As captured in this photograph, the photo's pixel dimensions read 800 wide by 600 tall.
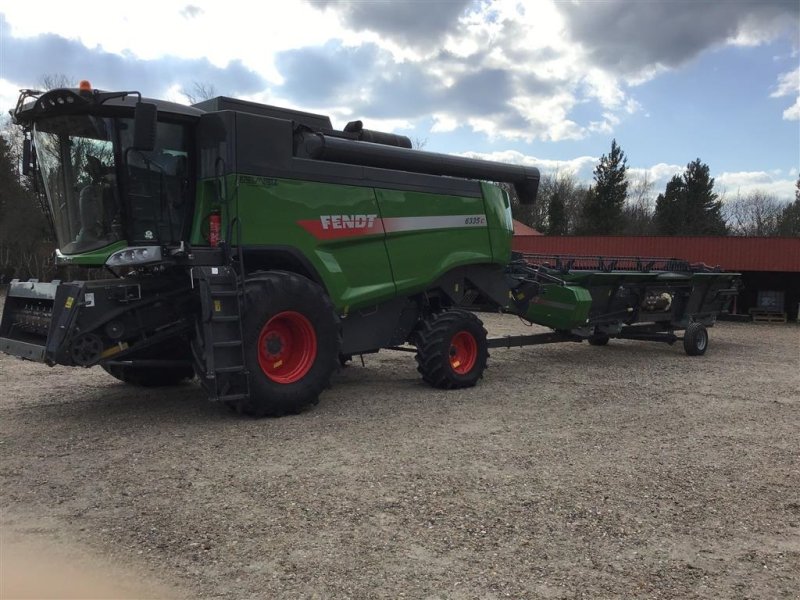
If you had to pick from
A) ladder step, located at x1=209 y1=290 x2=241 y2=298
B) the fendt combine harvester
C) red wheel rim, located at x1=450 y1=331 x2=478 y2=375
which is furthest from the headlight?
red wheel rim, located at x1=450 y1=331 x2=478 y2=375

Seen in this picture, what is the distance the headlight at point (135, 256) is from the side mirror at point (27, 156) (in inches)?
56.7

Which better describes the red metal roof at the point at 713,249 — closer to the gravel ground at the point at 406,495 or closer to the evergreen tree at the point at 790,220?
the gravel ground at the point at 406,495

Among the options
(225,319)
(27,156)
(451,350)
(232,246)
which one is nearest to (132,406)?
(225,319)

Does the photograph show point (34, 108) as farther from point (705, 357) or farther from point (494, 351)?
point (705, 357)

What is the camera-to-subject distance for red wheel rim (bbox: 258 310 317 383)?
6574mm

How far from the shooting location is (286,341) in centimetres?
680

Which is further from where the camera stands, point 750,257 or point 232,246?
point 750,257

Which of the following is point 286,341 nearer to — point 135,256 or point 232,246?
point 232,246

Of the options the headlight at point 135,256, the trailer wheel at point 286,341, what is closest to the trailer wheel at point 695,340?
the trailer wheel at point 286,341

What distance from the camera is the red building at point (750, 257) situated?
1855 centimetres

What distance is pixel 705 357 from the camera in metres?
11.9

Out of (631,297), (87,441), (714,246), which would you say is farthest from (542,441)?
(714,246)

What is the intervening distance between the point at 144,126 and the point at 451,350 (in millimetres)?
4441

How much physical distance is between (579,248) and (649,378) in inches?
500
